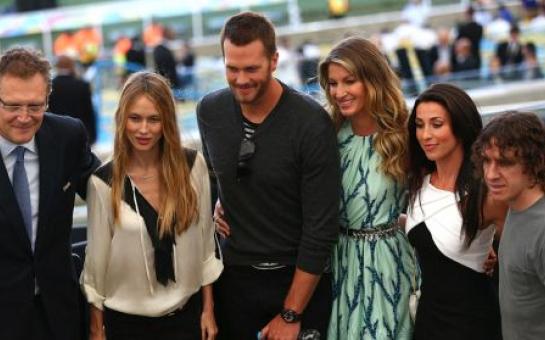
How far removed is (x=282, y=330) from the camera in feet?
11.6

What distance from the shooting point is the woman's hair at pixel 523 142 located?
2.96 meters

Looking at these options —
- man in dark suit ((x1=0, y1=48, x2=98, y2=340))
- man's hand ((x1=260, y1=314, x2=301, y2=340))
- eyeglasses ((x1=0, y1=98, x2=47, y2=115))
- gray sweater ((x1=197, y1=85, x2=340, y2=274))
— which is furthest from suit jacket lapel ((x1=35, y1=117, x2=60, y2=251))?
man's hand ((x1=260, y1=314, x2=301, y2=340))

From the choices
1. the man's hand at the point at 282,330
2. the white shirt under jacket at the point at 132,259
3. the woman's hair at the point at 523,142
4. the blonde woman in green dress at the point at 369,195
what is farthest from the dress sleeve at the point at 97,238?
the woman's hair at the point at 523,142

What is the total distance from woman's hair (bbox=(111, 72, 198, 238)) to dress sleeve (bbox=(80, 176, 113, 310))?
0.15 feet

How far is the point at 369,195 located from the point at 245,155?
1.72 ft

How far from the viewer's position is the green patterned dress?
11.6 feet

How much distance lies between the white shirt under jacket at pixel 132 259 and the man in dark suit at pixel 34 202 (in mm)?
96

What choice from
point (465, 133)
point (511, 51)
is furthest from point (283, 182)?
point (511, 51)

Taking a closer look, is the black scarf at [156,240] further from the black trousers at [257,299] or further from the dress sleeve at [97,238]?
the black trousers at [257,299]

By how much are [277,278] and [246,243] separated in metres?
0.19

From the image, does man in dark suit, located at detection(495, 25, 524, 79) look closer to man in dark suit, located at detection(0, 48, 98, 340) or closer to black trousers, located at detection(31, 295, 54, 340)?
man in dark suit, located at detection(0, 48, 98, 340)

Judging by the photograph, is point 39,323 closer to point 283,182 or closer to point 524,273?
point 283,182

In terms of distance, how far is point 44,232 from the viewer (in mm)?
3258

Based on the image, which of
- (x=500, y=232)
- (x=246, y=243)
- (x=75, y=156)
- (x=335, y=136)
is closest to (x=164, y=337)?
(x=246, y=243)
